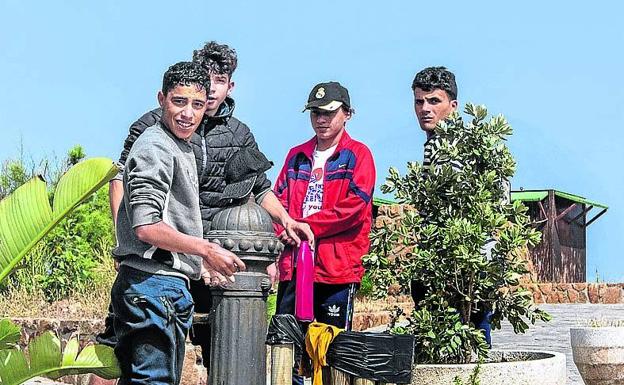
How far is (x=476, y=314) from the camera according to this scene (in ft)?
19.0

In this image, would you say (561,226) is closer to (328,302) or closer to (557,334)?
(557,334)

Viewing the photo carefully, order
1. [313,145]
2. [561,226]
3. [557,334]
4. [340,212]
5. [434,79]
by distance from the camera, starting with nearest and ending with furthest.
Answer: [340,212]
[434,79]
[313,145]
[557,334]
[561,226]

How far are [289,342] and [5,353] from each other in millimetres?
1110

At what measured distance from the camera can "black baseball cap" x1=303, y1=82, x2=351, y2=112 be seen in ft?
19.3

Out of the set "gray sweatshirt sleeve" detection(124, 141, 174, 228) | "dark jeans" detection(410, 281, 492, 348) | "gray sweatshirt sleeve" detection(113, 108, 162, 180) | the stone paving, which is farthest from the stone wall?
"gray sweatshirt sleeve" detection(124, 141, 174, 228)

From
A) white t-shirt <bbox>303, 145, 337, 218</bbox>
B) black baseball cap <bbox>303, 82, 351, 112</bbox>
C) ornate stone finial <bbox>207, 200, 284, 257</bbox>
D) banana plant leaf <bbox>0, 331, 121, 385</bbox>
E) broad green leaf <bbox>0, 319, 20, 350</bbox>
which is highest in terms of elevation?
black baseball cap <bbox>303, 82, 351, 112</bbox>

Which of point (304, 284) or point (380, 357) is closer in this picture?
point (380, 357)

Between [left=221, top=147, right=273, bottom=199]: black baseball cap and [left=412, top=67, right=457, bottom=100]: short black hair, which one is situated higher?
[left=412, top=67, right=457, bottom=100]: short black hair

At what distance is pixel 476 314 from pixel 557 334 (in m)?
6.74

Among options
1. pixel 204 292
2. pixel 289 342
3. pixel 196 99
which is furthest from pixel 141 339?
pixel 204 292

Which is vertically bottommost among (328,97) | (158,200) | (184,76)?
(158,200)

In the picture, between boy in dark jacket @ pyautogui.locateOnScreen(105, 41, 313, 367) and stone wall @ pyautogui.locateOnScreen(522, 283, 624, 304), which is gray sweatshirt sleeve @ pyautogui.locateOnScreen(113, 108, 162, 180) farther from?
stone wall @ pyautogui.locateOnScreen(522, 283, 624, 304)

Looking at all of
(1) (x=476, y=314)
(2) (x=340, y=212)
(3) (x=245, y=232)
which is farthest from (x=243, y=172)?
(1) (x=476, y=314)

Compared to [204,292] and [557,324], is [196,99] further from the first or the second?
[557,324]
